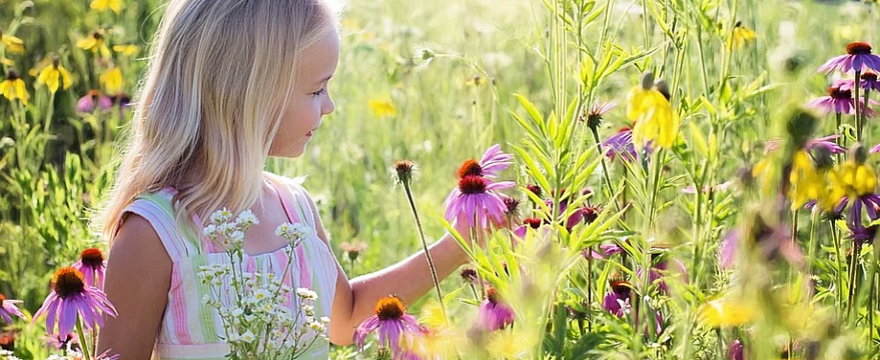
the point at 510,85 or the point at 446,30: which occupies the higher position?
the point at 446,30

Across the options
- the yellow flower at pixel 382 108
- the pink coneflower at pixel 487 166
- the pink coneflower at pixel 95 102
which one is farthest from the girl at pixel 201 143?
the yellow flower at pixel 382 108

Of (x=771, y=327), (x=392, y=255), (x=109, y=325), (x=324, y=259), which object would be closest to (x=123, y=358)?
(x=109, y=325)

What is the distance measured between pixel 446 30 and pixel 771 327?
310 cm

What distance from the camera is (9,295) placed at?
7.49 ft

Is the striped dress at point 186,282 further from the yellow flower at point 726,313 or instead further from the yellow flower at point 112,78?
the yellow flower at point 112,78

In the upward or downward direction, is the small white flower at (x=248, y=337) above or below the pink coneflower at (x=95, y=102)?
below

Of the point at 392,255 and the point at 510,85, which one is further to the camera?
the point at 510,85

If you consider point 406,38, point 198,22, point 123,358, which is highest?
point 406,38

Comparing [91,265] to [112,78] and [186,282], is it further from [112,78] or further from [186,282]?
[112,78]

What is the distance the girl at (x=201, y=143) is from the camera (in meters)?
1.39

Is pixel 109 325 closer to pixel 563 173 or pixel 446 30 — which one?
pixel 563 173

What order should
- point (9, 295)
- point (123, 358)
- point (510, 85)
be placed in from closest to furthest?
point (123, 358) < point (9, 295) < point (510, 85)

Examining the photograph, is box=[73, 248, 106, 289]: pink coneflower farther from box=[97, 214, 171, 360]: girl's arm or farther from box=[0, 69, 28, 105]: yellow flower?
box=[0, 69, 28, 105]: yellow flower

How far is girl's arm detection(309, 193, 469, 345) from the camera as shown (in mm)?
1583
